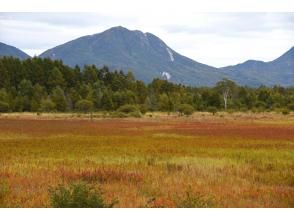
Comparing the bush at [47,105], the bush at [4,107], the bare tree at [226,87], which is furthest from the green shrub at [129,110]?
the bare tree at [226,87]

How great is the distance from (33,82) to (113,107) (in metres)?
26.1

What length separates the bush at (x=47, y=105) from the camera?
90188mm

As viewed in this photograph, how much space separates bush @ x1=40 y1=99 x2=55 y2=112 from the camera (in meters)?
90.2

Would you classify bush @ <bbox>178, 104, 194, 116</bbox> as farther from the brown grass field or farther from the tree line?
the brown grass field

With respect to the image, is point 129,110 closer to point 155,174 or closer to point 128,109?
point 128,109

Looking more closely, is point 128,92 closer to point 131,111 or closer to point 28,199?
point 131,111

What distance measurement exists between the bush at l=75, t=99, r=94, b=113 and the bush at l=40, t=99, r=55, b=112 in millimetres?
5151

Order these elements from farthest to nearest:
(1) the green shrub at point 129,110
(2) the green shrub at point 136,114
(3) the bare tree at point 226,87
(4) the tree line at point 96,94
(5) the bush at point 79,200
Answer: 1. (3) the bare tree at point 226,87
2. (4) the tree line at point 96,94
3. (1) the green shrub at point 129,110
4. (2) the green shrub at point 136,114
5. (5) the bush at point 79,200

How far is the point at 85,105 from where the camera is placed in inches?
3671

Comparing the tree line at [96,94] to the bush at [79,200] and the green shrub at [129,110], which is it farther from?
the bush at [79,200]

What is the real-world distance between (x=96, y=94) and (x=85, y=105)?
10.5 meters

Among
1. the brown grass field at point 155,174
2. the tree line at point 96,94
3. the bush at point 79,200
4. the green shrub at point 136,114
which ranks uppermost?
the tree line at point 96,94

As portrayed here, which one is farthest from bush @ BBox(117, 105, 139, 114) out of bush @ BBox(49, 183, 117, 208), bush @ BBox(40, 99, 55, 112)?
bush @ BBox(49, 183, 117, 208)

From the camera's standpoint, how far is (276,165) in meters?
18.7
